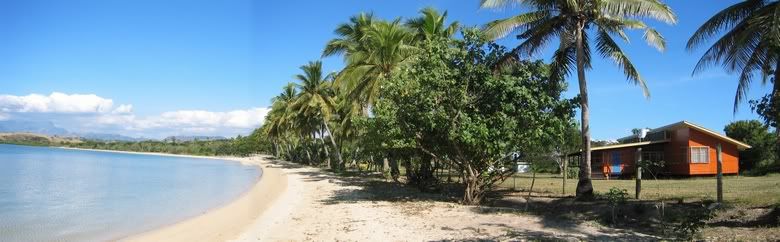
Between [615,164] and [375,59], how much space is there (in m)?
16.1

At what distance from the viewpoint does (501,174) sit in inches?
609

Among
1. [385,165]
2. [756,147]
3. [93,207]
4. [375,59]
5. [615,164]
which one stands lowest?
[93,207]

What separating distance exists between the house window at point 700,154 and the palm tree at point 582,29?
1690 centimetres

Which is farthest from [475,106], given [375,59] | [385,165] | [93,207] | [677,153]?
[677,153]

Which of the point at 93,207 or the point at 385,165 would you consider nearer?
the point at 93,207

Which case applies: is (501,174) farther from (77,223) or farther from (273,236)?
(77,223)

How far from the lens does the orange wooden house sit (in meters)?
30.0

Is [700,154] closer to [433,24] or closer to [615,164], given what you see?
[615,164]

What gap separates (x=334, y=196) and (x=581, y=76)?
8325mm

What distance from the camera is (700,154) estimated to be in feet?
98.5

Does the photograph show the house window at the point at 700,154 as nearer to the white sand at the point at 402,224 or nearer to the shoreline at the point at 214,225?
the white sand at the point at 402,224

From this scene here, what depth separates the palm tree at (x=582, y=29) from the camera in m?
14.4

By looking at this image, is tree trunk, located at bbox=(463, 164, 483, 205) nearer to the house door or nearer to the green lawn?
the green lawn

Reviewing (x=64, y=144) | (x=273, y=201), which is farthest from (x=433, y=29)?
(x=64, y=144)
